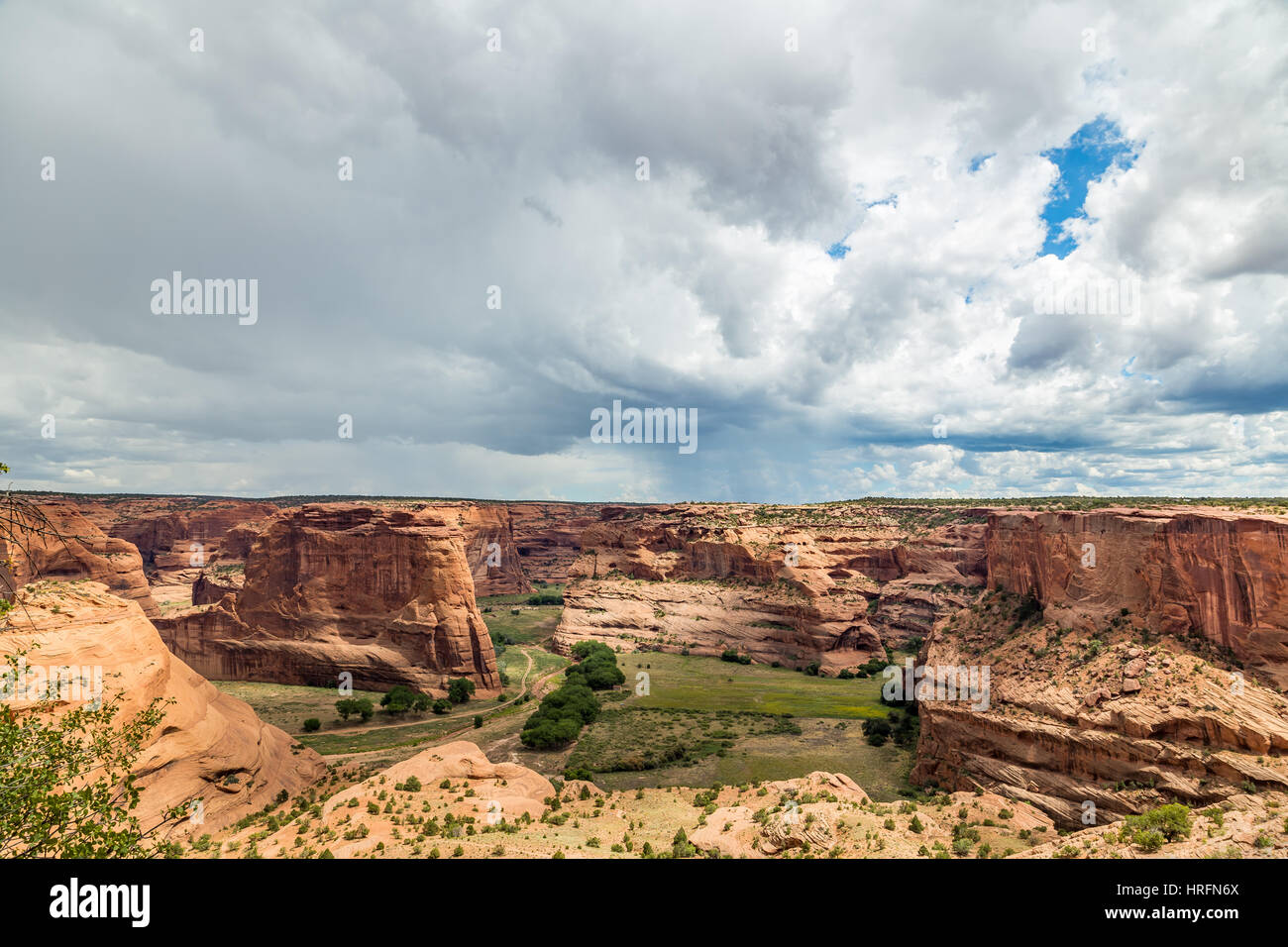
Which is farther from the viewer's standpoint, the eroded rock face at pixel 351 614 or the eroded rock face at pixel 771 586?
the eroded rock face at pixel 771 586

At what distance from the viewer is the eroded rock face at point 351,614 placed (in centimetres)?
5219

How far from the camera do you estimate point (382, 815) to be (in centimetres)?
2009

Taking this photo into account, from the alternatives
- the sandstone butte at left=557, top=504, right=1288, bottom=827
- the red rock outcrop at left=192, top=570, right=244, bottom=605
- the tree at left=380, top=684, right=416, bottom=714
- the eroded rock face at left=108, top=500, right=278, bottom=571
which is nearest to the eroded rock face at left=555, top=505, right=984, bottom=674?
the sandstone butte at left=557, top=504, right=1288, bottom=827

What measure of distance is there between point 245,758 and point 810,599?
59458 millimetres

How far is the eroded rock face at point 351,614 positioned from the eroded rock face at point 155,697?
24.1 metres

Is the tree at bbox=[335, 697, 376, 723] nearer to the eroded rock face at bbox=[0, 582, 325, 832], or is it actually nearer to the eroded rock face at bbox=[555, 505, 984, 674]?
the eroded rock face at bbox=[0, 582, 325, 832]

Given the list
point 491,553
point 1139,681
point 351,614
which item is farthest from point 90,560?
point 1139,681

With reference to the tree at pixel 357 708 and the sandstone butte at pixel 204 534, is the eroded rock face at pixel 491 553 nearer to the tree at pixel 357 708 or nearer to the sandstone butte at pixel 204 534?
the sandstone butte at pixel 204 534

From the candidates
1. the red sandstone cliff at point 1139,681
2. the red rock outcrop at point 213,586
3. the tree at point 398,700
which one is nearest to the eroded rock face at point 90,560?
the red rock outcrop at point 213,586

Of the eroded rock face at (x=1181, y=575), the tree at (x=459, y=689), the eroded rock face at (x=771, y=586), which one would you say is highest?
the eroded rock face at (x=1181, y=575)

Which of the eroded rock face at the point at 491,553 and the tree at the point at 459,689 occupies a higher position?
the eroded rock face at the point at 491,553

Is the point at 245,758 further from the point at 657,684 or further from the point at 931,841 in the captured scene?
the point at 657,684

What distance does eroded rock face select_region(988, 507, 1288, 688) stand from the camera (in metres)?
21.9

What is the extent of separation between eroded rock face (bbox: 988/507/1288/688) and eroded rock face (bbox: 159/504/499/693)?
46737 mm
